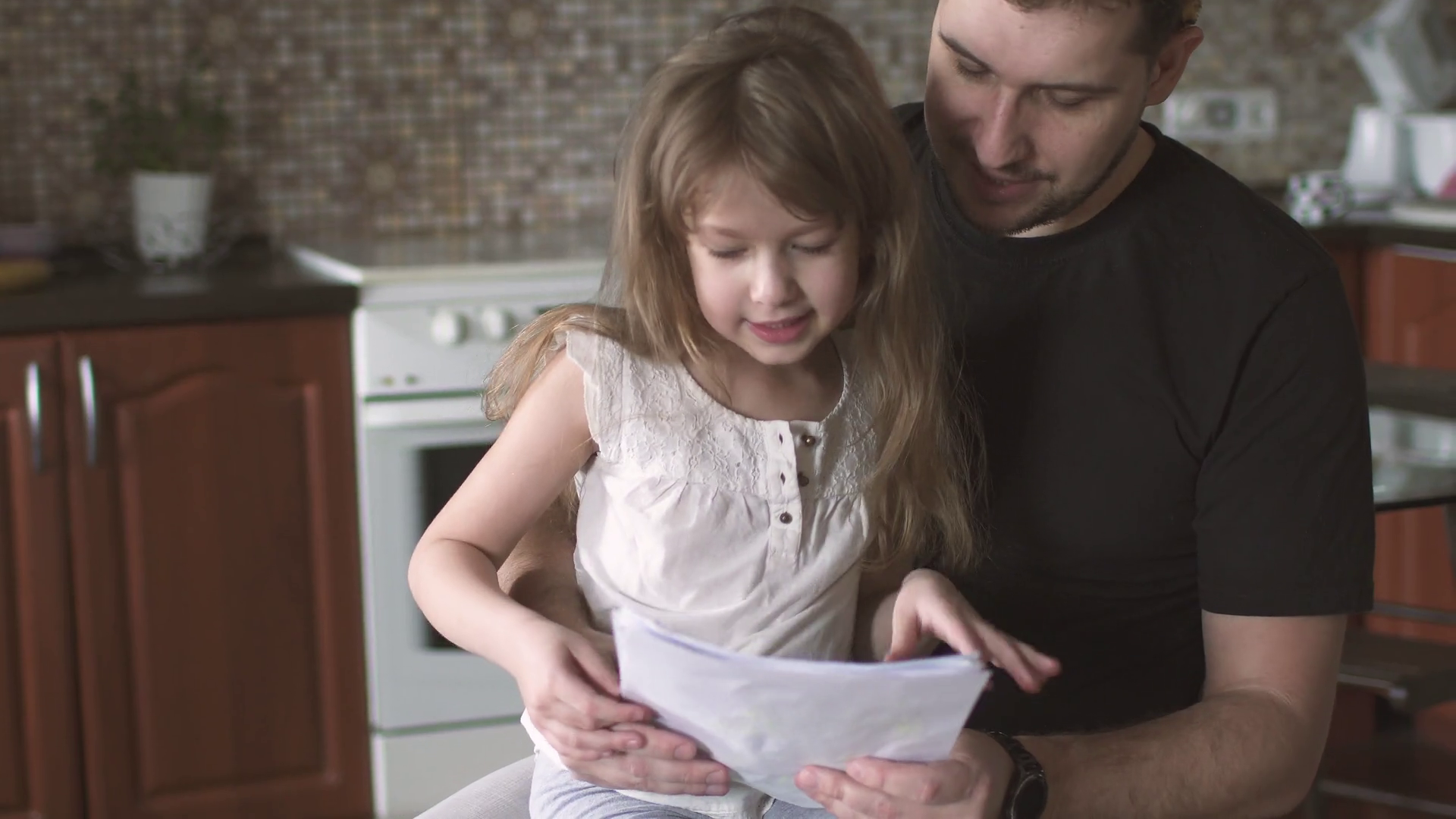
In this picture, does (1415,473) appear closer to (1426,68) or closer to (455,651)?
(455,651)

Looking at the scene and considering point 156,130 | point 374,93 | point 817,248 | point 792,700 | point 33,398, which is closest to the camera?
point 792,700

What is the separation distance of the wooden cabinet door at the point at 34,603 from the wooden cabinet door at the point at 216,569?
0.03 m

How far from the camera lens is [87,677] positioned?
275cm

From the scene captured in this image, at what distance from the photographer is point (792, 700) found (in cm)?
105

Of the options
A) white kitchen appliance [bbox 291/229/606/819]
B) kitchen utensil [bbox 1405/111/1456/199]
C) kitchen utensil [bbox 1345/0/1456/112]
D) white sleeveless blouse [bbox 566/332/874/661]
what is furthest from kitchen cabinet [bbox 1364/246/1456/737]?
white sleeveless blouse [bbox 566/332/874/661]

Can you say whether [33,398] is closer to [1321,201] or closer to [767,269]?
[767,269]

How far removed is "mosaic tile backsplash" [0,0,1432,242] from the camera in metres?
3.22

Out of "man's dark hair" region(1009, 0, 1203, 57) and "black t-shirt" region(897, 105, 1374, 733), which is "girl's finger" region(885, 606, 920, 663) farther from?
"man's dark hair" region(1009, 0, 1203, 57)

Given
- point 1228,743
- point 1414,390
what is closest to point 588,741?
point 1228,743

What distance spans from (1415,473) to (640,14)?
6.48 ft

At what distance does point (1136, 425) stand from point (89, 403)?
1835mm

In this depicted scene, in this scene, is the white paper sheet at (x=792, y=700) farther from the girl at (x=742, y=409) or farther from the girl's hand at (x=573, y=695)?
the girl at (x=742, y=409)

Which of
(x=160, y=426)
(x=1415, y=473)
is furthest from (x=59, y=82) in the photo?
(x=1415, y=473)

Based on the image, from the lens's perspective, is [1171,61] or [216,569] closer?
[1171,61]
